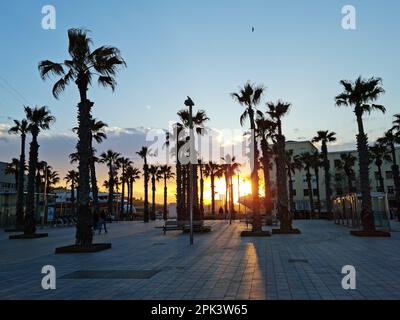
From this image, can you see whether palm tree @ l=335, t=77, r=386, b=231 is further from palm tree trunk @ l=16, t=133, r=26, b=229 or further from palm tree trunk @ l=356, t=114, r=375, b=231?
palm tree trunk @ l=16, t=133, r=26, b=229

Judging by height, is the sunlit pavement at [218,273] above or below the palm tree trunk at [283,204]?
below

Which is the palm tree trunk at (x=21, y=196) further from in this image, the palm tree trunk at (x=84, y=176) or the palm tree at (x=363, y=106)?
the palm tree at (x=363, y=106)

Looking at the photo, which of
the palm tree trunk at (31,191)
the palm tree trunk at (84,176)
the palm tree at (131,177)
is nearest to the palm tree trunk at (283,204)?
the palm tree trunk at (84,176)

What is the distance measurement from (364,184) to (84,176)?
1548 centimetres

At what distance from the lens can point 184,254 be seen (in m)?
13.9

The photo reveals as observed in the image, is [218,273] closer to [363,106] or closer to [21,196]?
[363,106]

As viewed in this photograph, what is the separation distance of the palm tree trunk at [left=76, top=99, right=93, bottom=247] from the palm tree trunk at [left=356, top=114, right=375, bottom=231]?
15.0 metres

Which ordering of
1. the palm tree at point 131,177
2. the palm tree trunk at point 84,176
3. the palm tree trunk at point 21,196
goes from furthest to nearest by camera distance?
the palm tree at point 131,177
the palm tree trunk at point 21,196
the palm tree trunk at point 84,176

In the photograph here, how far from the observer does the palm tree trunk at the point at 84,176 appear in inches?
619

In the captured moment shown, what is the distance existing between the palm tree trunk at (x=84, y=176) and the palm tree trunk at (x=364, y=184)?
1501 centimetres

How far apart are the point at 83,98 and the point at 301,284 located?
42.4 feet

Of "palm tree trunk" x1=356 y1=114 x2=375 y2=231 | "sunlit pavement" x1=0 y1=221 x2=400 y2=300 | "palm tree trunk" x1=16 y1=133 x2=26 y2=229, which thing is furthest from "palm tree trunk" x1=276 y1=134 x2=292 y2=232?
"palm tree trunk" x1=16 y1=133 x2=26 y2=229
